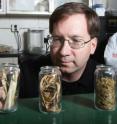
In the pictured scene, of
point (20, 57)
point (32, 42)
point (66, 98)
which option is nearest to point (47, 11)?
point (32, 42)

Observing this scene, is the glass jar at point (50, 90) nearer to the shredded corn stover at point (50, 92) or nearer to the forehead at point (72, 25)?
the shredded corn stover at point (50, 92)

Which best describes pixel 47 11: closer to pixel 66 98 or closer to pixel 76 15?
pixel 76 15

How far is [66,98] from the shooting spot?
0.86m

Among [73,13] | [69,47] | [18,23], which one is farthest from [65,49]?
[18,23]

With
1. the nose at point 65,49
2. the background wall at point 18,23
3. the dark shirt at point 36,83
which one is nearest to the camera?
the nose at point 65,49

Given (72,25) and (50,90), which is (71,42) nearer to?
(72,25)

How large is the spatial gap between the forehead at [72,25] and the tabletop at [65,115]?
28 cm

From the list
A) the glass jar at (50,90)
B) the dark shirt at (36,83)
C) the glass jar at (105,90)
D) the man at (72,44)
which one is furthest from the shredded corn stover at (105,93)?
the dark shirt at (36,83)

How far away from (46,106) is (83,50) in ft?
1.13

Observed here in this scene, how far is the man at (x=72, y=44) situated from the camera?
96 cm

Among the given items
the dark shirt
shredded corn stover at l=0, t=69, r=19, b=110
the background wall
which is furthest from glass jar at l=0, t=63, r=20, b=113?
the background wall

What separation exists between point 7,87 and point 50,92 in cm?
12

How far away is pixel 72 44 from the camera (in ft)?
3.13

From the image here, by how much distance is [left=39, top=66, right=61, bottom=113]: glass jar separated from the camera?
28.2 inches
